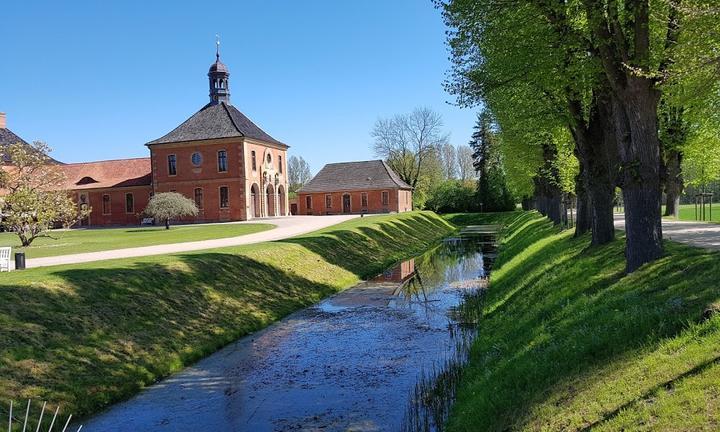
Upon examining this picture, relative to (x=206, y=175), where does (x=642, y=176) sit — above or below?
below

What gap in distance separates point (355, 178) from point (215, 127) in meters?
20.7

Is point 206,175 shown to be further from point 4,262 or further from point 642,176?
point 642,176

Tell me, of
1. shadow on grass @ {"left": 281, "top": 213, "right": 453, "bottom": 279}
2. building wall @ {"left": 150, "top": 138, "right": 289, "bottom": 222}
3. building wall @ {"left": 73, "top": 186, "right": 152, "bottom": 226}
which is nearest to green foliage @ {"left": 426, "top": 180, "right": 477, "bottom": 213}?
shadow on grass @ {"left": 281, "top": 213, "right": 453, "bottom": 279}

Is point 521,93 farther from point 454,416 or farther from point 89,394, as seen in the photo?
point 89,394

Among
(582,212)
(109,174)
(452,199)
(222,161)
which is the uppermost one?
(222,161)

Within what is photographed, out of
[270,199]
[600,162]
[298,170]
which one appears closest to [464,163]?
[298,170]

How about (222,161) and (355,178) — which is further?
(355,178)

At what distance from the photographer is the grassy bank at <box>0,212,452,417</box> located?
9.71 metres

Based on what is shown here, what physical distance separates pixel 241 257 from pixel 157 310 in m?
6.24

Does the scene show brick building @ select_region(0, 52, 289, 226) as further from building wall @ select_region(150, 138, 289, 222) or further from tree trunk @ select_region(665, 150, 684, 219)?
tree trunk @ select_region(665, 150, 684, 219)

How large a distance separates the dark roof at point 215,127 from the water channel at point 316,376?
36832 mm

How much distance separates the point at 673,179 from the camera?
27.8 metres

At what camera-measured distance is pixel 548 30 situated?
12359 mm

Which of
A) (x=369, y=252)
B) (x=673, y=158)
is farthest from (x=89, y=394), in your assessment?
(x=673, y=158)
